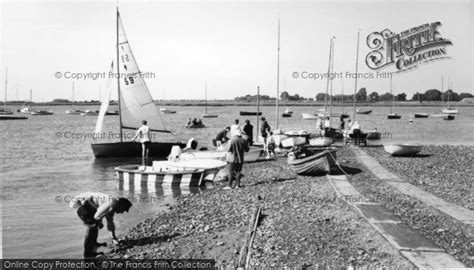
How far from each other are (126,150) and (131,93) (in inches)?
155

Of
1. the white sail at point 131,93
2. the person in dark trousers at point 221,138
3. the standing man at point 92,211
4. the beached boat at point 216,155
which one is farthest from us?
the white sail at point 131,93

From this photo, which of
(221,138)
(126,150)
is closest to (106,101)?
(126,150)

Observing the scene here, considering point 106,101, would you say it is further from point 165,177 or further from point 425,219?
point 425,219

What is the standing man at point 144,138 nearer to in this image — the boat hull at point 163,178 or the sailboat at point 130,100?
the sailboat at point 130,100

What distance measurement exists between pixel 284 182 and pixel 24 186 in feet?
43.5

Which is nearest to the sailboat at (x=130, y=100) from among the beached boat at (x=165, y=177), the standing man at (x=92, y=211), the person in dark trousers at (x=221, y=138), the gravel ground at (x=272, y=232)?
the person in dark trousers at (x=221, y=138)

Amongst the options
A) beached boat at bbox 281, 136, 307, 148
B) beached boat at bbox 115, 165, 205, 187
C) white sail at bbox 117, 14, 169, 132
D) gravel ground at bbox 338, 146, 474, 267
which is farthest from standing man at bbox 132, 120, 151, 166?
gravel ground at bbox 338, 146, 474, 267

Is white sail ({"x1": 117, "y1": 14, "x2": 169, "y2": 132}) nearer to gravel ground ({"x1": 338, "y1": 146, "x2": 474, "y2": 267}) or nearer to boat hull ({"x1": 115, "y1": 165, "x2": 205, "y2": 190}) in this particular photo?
boat hull ({"x1": 115, "y1": 165, "x2": 205, "y2": 190})

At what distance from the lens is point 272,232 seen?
10.3 meters

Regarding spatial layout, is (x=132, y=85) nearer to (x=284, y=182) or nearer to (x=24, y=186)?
(x=24, y=186)

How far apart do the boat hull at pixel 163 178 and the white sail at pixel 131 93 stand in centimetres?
1010

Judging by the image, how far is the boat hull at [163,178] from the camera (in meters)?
18.8

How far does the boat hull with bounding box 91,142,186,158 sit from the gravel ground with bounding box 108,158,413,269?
12536mm

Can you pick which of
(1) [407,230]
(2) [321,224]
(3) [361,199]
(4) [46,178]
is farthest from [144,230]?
(4) [46,178]
